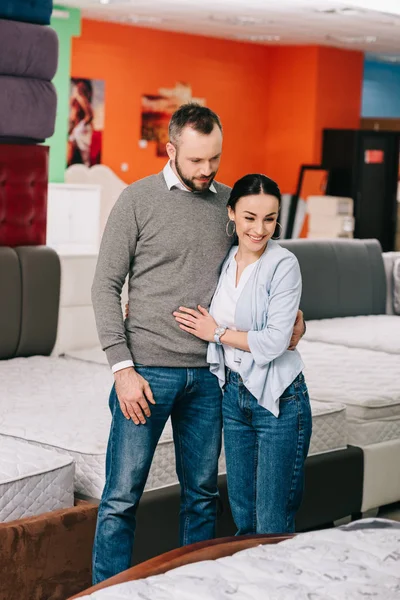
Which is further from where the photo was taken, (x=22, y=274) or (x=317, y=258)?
(x=317, y=258)

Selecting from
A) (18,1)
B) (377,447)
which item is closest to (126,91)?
(18,1)

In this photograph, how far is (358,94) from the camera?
46.0 ft

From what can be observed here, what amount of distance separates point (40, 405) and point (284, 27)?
9044mm

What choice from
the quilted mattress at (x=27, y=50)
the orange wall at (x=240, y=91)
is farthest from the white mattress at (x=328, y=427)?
the orange wall at (x=240, y=91)

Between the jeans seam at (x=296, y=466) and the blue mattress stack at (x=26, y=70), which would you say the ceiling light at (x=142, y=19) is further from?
the jeans seam at (x=296, y=466)

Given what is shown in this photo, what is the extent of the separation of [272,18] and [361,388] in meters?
7.70

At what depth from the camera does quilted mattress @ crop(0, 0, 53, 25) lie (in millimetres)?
4637

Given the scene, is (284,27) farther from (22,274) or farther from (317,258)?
(22,274)

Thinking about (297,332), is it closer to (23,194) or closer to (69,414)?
(69,414)

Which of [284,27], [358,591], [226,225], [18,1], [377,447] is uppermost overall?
[284,27]

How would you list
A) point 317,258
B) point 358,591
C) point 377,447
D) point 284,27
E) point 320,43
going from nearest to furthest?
point 358,591 → point 377,447 → point 317,258 → point 284,27 → point 320,43

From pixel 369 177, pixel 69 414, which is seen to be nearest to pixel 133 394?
pixel 69 414

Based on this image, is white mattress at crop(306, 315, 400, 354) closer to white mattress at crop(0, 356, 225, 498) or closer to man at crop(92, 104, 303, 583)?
white mattress at crop(0, 356, 225, 498)

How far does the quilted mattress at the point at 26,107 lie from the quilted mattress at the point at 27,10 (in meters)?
0.28
